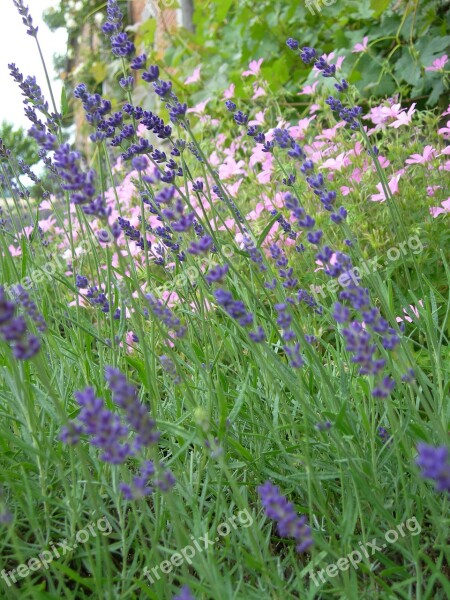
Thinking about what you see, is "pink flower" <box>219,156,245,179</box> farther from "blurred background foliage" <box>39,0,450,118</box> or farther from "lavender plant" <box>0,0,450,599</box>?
"lavender plant" <box>0,0,450,599</box>

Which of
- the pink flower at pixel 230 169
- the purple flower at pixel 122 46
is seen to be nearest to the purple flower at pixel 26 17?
the purple flower at pixel 122 46

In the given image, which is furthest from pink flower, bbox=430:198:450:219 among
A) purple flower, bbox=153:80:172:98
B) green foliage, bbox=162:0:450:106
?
green foliage, bbox=162:0:450:106

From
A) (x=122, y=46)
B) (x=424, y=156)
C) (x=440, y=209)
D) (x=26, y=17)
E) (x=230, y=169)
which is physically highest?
(x=26, y=17)

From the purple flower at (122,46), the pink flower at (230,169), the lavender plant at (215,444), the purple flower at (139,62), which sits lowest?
the lavender plant at (215,444)

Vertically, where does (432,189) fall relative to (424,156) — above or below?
below

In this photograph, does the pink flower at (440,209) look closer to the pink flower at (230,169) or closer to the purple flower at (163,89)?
the pink flower at (230,169)

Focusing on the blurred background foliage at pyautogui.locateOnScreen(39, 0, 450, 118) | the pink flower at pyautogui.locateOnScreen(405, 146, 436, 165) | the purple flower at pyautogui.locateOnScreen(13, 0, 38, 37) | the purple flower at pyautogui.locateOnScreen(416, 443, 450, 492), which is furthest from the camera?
the blurred background foliage at pyautogui.locateOnScreen(39, 0, 450, 118)

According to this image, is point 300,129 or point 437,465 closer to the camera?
point 437,465

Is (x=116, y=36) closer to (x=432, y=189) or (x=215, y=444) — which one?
(x=215, y=444)

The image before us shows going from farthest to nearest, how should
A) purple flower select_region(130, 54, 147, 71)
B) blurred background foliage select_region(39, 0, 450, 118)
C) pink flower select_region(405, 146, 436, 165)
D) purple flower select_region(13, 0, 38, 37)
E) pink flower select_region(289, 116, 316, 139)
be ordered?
1. blurred background foliage select_region(39, 0, 450, 118)
2. pink flower select_region(289, 116, 316, 139)
3. pink flower select_region(405, 146, 436, 165)
4. purple flower select_region(13, 0, 38, 37)
5. purple flower select_region(130, 54, 147, 71)

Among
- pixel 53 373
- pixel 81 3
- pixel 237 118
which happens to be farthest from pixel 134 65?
pixel 81 3

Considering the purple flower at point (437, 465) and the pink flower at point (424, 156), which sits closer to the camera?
the purple flower at point (437, 465)

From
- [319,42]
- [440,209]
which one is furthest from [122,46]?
[319,42]

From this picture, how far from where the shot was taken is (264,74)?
14.9 ft
